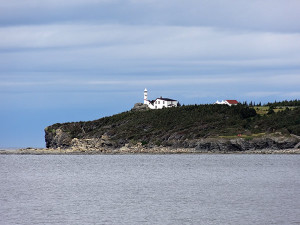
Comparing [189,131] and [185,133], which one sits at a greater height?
[189,131]

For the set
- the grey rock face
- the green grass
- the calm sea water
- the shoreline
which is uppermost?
the green grass

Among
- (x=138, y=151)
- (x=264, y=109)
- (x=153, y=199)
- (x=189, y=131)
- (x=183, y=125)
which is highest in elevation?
(x=264, y=109)

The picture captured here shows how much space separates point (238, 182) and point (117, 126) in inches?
4821

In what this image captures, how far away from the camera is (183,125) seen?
17138 centimetres

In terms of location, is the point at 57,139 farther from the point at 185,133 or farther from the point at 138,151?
the point at 185,133

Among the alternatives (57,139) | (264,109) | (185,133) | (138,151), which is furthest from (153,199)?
(57,139)

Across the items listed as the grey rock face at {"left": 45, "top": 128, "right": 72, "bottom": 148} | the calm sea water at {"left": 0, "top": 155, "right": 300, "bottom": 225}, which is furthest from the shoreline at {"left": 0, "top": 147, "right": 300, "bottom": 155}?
the calm sea water at {"left": 0, "top": 155, "right": 300, "bottom": 225}

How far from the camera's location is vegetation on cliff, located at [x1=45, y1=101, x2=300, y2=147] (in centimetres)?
15512

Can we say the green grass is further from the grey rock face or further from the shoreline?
the grey rock face

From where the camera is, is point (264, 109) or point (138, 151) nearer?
point (138, 151)

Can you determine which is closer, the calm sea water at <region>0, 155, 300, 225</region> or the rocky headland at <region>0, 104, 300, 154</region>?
the calm sea water at <region>0, 155, 300, 225</region>

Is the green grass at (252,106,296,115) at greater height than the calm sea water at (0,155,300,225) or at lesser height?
greater

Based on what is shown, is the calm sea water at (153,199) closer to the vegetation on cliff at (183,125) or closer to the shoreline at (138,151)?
the shoreline at (138,151)

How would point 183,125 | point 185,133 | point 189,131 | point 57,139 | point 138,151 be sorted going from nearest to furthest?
point 138,151, point 185,133, point 189,131, point 183,125, point 57,139
